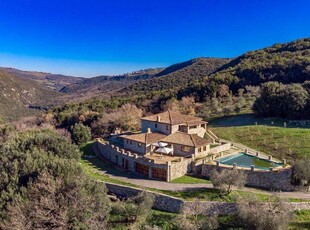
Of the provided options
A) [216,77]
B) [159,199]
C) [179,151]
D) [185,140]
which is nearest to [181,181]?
[159,199]

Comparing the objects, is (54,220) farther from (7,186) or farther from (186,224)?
(186,224)

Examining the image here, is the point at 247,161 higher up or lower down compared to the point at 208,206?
higher up

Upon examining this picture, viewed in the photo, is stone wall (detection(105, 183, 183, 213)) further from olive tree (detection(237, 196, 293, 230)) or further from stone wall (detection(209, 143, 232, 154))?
stone wall (detection(209, 143, 232, 154))

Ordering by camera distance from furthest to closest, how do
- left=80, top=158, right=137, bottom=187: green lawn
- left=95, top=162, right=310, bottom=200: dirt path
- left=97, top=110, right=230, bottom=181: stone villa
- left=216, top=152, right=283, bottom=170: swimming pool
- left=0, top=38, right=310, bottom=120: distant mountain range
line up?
left=0, top=38, right=310, bottom=120: distant mountain range → left=216, top=152, right=283, bottom=170: swimming pool → left=97, top=110, right=230, bottom=181: stone villa → left=80, top=158, right=137, bottom=187: green lawn → left=95, top=162, right=310, bottom=200: dirt path

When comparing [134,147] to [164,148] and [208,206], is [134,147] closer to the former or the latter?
[164,148]

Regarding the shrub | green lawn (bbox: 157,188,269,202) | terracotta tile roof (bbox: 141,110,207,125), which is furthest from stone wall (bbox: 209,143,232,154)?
the shrub

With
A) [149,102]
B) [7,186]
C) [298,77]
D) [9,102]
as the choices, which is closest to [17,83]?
[9,102]

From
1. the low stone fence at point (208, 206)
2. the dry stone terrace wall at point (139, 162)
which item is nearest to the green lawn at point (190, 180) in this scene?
the dry stone terrace wall at point (139, 162)

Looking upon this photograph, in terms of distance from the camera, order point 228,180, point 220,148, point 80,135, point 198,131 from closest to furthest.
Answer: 1. point 228,180
2. point 220,148
3. point 198,131
4. point 80,135
